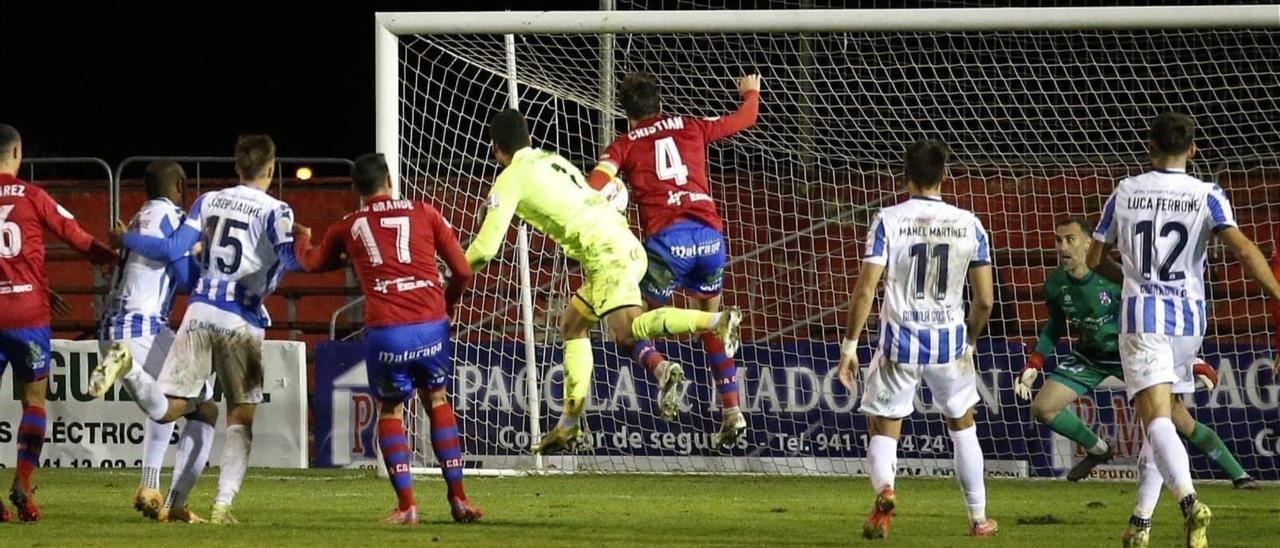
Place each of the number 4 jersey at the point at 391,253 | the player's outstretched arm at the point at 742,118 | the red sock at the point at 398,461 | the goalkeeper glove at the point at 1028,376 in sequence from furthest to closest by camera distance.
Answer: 1. the goalkeeper glove at the point at 1028,376
2. the player's outstretched arm at the point at 742,118
3. the red sock at the point at 398,461
4. the number 4 jersey at the point at 391,253

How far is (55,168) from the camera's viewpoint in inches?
821

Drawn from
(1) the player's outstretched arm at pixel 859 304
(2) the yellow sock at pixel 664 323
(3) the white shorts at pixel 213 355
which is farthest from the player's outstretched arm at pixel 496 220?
(1) the player's outstretched arm at pixel 859 304

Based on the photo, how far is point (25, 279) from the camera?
377 inches

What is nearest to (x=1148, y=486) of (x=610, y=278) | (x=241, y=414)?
(x=610, y=278)

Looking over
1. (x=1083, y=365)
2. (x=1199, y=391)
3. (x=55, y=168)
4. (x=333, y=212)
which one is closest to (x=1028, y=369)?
(x=1083, y=365)

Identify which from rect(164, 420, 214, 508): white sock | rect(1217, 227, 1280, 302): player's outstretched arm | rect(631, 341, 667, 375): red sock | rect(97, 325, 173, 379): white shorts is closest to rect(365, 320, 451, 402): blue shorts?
rect(164, 420, 214, 508): white sock

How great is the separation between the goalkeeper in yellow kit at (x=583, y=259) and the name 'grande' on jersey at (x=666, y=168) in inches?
24.3

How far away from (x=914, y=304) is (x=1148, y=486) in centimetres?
130

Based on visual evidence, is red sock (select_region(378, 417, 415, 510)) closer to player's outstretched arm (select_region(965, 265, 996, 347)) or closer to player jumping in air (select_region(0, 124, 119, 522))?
player jumping in air (select_region(0, 124, 119, 522))

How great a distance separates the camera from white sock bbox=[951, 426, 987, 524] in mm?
8656

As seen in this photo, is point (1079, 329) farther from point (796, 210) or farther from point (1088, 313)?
point (796, 210)

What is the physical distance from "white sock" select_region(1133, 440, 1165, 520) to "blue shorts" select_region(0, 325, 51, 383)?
544 cm

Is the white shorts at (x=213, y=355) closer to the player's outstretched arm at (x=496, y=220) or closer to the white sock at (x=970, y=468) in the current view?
the player's outstretched arm at (x=496, y=220)

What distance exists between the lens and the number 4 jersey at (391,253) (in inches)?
357
